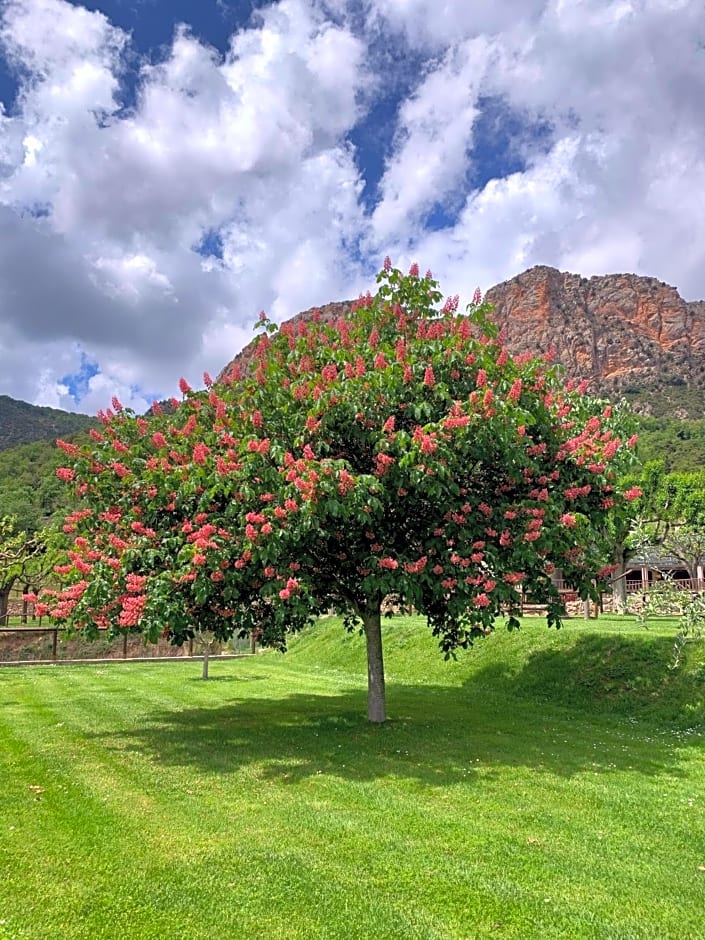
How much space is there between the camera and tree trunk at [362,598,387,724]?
13.6 meters

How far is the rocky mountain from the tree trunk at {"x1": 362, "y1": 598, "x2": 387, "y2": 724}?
350 feet

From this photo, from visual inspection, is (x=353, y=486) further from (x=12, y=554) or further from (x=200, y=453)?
(x=12, y=554)

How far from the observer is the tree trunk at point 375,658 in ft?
44.5

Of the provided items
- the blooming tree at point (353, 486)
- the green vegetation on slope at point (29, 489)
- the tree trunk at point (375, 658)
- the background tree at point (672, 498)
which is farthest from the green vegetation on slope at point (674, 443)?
the blooming tree at point (353, 486)

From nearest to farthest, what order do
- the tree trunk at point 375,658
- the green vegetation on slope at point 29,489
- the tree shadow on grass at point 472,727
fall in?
the tree shadow on grass at point 472,727, the tree trunk at point 375,658, the green vegetation on slope at point 29,489

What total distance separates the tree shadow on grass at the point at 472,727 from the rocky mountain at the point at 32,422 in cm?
10375

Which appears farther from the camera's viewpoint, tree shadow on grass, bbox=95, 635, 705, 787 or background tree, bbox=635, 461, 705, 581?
background tree, bbox=635, 461, 705, 581

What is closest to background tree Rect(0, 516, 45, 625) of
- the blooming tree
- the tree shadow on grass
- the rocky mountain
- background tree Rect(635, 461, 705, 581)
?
the tree shadow on grass

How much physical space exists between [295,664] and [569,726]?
17380mm

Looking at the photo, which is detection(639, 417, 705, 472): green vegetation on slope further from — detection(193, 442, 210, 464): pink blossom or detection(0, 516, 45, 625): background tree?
detection(193, 442, 210, 464): pink blossom

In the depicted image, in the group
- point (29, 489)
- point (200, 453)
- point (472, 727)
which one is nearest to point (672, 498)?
point (472, 727)

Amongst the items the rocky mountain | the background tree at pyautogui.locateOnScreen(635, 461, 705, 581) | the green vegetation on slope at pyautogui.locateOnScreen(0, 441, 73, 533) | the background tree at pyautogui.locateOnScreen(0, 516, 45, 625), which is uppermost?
the rocky mountain

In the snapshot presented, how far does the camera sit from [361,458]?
1258 cm

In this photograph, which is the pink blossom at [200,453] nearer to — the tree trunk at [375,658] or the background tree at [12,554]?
the tree trunk at [375,658]
